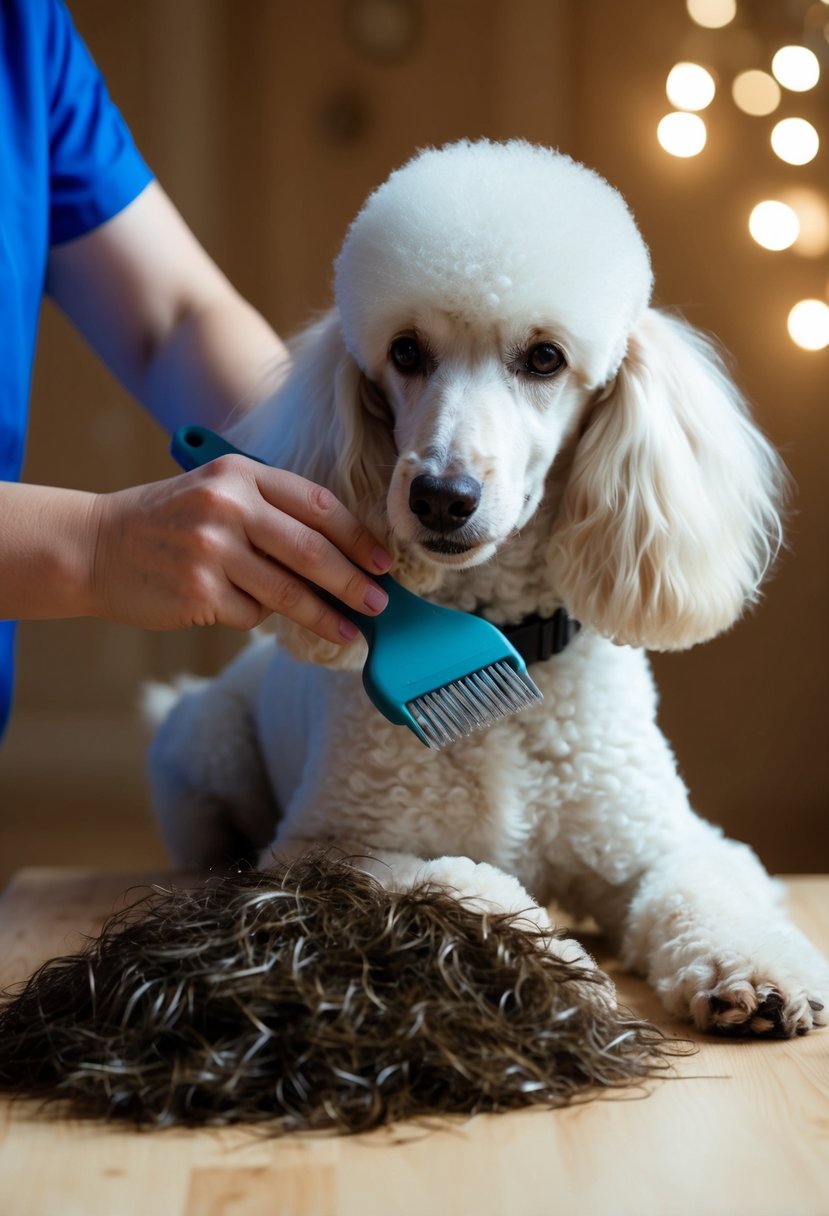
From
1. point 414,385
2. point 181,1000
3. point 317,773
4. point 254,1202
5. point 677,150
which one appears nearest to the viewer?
point 254,1202

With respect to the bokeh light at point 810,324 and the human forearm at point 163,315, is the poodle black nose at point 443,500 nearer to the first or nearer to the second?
the human forearm at point 163,315

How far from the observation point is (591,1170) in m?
0.69

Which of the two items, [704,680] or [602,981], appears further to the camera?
[704,680]

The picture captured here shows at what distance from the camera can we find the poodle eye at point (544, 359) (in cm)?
98

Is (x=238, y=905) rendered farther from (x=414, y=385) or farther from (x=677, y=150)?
(x=677, y=150)

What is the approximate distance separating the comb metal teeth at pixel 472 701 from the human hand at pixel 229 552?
79 millimetres

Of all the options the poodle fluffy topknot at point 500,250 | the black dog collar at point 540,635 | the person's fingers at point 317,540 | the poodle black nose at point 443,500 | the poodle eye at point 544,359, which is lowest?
the black dog collar at point 540,635

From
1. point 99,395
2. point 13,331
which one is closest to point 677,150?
point 99,395

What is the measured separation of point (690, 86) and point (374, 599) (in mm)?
2089

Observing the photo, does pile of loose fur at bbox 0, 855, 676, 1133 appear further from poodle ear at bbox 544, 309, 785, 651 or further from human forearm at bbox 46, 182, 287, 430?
human forearm at bbox 46, 182, 287, 430

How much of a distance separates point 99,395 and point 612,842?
235 cm

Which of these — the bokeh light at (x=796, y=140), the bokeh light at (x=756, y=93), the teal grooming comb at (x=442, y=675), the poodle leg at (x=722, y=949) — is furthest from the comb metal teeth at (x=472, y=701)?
the bokeh light at (x=756, y=93)

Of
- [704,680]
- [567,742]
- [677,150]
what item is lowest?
[704,680]

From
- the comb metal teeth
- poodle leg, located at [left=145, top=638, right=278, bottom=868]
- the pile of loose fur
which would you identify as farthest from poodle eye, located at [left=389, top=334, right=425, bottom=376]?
poodle leg, located at [left=145, top=638, right=278, bottom=868]
